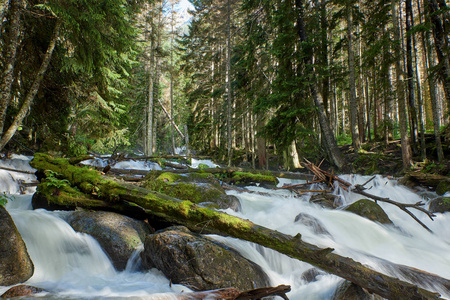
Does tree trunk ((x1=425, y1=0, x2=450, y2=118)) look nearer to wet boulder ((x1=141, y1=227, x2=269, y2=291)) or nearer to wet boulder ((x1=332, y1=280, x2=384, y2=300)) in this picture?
wet boulder ((x1=332, y1=280, x2=384, y2=300))

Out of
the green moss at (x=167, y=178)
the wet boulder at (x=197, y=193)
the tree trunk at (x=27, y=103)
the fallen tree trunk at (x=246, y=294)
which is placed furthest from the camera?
the green moss at (x=167, y=178)

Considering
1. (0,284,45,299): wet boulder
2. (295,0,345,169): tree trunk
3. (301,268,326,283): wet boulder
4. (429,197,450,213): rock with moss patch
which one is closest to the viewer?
(0,284,45,299): wet boulder

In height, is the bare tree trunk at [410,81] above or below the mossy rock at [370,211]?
above

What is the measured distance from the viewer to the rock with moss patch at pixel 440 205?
639 cm

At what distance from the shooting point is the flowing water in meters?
3.28

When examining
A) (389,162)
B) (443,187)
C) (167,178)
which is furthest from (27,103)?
(389,162)

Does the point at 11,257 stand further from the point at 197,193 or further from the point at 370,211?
the point at 370,211

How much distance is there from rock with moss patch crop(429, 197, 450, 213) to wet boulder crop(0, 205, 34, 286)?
9.03m

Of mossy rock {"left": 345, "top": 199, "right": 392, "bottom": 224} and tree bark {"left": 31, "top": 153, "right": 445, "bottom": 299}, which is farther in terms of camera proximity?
mossy rock {"left": 345, "top": 199, "right": 392, "bottom": 224}

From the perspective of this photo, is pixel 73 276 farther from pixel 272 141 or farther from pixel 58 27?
pixel 272 141

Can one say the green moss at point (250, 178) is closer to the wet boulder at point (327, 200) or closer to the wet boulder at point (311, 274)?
the wet boulder at point (327, 200)

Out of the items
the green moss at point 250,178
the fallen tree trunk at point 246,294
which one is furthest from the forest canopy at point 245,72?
the fallen tree trunk at point 246,294

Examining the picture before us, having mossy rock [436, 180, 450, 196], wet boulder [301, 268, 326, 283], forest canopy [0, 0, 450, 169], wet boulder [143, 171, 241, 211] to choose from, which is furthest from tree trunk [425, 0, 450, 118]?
wet boulder [301, 268, 326, 283]

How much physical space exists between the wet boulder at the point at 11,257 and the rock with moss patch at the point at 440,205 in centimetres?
903
